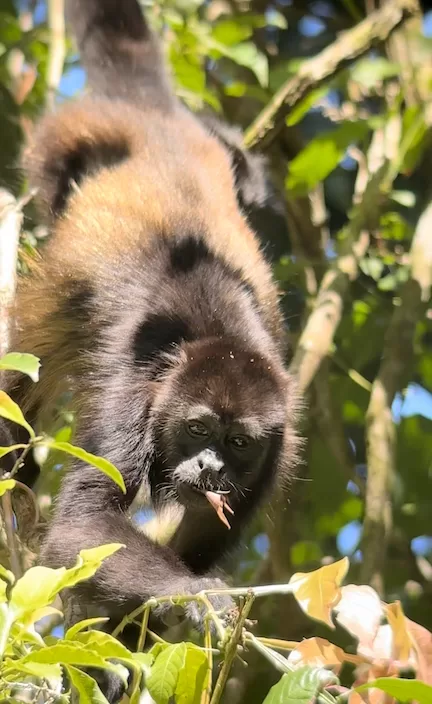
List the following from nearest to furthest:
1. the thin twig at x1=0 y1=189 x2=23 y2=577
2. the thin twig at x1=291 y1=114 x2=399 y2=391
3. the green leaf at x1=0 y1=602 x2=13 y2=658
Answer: the green leaf at x1=0 y1=602 x2=13 y2=658
the thin twig at x1=0 y1=189 x2=23 y2=577
the thin twig at x1=291 y1=114 x2=399 y2=391

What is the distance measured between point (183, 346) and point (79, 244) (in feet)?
1.84

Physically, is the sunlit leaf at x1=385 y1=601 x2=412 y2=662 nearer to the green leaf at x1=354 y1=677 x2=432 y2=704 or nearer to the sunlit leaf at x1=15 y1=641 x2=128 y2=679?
the green leaf at x1=354 y1=677 x2=432 y2=704

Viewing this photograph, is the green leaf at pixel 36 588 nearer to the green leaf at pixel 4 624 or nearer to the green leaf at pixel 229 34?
the green leaf at pixel 4 624

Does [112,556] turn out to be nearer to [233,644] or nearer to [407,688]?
[233,644]

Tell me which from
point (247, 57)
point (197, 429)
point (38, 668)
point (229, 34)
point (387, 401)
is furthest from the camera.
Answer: point (229, 34)

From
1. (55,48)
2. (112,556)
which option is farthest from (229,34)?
(112,556)

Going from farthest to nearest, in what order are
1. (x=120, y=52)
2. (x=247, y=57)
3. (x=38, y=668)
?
(x=120, y=52) < (x=247, y=57) < (x=38, y=668)

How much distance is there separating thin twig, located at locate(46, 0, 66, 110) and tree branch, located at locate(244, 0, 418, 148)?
0.86m

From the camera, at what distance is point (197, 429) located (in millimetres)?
2932

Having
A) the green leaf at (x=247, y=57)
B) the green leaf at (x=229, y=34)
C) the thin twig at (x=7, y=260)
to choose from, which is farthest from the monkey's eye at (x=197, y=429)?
the green leaf at (x=229, y=34)

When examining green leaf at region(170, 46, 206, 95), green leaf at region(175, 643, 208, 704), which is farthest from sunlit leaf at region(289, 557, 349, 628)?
green leaf at region(170, 46, 206, 95)

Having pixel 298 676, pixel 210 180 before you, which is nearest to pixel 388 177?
pixel 210 180

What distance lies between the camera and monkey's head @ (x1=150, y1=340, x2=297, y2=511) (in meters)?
2.87

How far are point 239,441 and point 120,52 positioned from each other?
212 centimetres
